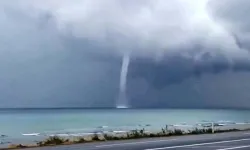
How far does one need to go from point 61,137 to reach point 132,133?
5.21 metres

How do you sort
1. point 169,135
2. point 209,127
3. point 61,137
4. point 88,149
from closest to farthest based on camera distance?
point 88,149
point 61,137
point 169,135
point 209,127

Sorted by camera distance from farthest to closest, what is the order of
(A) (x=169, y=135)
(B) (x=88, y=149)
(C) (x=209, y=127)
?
(C) (x=209, y=127), (A) (x=169, y=135), (B) (x=88, y=149)

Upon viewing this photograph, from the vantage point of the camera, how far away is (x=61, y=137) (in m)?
33.7

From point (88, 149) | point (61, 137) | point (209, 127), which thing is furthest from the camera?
point (209, 127)

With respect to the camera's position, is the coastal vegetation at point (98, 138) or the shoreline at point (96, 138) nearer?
the shoreline at point (96, 138)

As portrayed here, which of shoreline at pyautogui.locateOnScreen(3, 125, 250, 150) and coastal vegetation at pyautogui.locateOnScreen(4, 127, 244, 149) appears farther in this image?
coastal vegetation at pyautogui.locateOnScreen(4, 127, 244, 149)

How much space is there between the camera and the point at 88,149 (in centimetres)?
2473

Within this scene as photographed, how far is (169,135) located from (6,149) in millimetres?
14741

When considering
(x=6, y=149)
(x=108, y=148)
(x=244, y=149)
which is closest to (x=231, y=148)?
(x=244, y=149)

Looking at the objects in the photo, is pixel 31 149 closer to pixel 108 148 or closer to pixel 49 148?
pixel 49 148

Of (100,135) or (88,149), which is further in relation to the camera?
(100,135)

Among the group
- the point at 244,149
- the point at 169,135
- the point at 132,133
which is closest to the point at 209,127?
the point at 169,135

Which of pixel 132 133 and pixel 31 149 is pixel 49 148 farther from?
pixel 132 133

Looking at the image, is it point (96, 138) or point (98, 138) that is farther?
point (98, 138)
